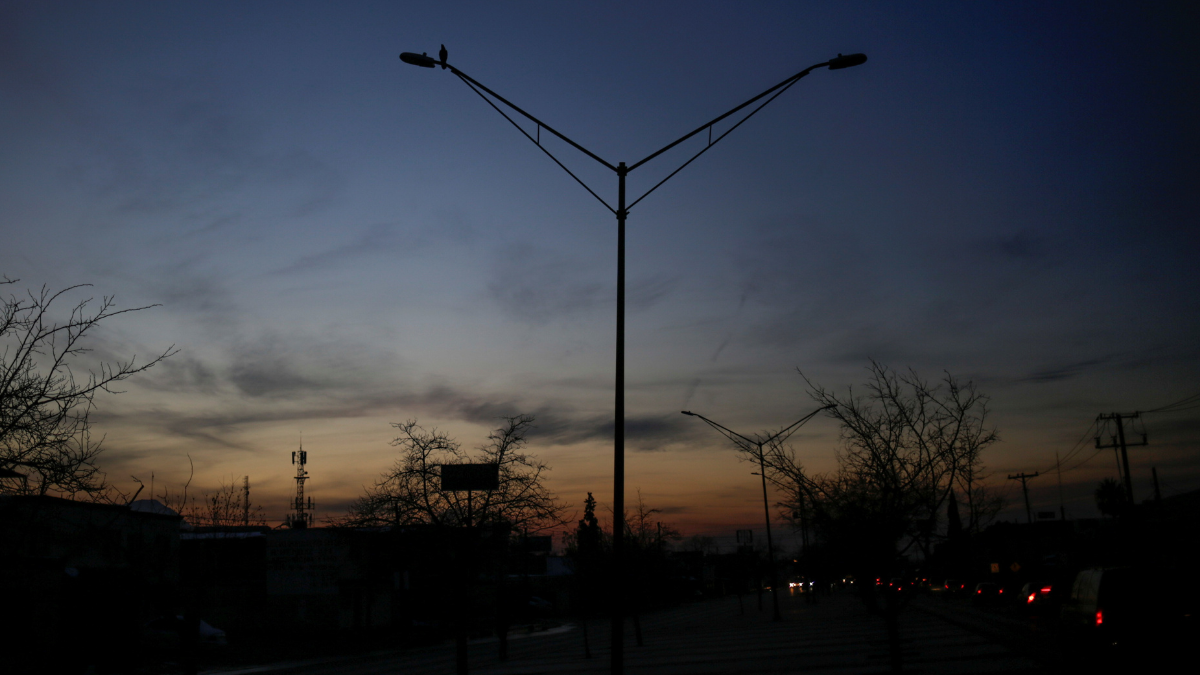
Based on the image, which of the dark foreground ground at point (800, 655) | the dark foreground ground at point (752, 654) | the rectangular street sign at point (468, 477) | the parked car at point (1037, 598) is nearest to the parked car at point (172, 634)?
the dark foreground ground at point (800, 655)

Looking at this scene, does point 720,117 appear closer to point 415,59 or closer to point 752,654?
point 415,59

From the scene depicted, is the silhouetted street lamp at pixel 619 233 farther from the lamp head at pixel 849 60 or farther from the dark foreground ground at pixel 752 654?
the dark foreground ground at pixel 752 654

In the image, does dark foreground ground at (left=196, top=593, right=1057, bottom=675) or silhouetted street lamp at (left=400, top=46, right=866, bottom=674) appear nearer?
silhouetted street lamp at (left=400, top=46, right=866, bottom=674)

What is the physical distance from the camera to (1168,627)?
47.7 ft

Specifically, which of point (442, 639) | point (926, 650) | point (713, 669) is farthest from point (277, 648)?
point (926, 650)

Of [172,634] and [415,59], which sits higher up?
[415,59]

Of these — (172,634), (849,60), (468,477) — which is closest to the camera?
(849,60)

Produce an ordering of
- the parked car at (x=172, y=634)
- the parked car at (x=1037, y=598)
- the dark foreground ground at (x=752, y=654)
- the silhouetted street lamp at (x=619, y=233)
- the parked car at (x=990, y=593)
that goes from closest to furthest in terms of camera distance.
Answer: the silhouetted street lamp at (x=619, y=233)
the dark foreground ground at (x=752, y=654)
the parked car at (x=1037, y=598)
the parked car at (x=172, y=634)
the parked car at (x=990, y=593)

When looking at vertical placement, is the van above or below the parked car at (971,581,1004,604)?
above

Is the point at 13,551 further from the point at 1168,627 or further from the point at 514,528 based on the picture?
the point at 1168,627

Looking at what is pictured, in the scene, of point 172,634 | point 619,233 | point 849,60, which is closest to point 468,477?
point 619,233

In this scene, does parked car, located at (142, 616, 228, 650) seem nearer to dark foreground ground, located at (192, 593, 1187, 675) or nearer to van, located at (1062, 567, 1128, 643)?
dark foreground ground, located at (192, 593, 1187, 675)

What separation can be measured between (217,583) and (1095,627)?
48.8 m

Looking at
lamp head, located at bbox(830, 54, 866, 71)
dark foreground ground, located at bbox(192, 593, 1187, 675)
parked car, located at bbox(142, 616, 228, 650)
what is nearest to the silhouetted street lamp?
lamp head, located at bbox(830, 54, 866, 71)
